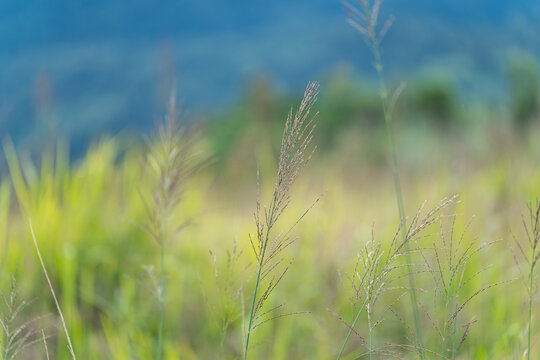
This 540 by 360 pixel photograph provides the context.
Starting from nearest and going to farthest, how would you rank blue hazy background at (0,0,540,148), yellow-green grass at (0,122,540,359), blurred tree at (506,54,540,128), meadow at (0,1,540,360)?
meadow at (0,1,540,360) → yellow-green grass at (0,122,540,359) → blurred tree at (506,54,540,128) → blue hazy background at (0,0,540,148)

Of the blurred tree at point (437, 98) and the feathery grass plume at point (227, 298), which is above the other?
the blurred tree at point (437, 98)

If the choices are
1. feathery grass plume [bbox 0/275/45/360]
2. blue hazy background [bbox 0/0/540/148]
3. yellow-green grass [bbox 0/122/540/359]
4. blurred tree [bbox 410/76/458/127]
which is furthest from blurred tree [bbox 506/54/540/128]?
blue hazy background [bbox 0/0/540/148]

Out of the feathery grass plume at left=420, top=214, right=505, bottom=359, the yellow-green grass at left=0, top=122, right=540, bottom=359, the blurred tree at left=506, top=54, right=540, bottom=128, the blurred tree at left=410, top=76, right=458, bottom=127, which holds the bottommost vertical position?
the yellow-green grass at left=0, top=122, right=540, bottom=359

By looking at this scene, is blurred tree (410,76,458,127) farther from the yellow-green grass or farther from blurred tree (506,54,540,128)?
the yellow-green grass

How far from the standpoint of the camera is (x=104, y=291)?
8.11 feet

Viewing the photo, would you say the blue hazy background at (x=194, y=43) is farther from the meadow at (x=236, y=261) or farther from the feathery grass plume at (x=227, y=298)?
the feathery grass plume at (x=227, y=298)

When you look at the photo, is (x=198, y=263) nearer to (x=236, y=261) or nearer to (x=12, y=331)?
(x=236, y=261)

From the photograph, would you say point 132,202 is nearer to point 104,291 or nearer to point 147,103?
point 104,291

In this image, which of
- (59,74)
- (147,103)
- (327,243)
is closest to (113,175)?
(327,243)

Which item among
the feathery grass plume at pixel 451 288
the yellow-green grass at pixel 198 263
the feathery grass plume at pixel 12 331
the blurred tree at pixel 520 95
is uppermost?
the blurred tree at pixel 520 95

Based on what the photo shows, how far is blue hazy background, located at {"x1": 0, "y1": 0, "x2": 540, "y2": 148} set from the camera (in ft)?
224

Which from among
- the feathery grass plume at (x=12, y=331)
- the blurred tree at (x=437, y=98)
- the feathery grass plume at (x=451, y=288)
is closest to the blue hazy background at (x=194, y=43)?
the blurred tree at (x=437, y=98)

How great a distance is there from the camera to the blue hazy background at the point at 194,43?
224 feet

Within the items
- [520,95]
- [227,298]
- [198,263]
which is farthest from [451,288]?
[520,95]
